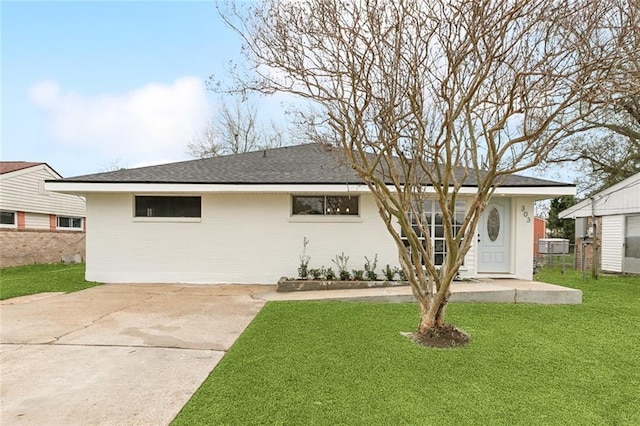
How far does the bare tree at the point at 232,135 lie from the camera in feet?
76.9

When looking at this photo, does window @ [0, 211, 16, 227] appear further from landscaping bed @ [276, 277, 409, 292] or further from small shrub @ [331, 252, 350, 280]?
small shrub @ [331, 252, 350, 280]

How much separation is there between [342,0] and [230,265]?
678 centimetres

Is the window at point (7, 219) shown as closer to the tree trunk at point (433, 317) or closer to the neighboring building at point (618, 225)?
the tree trunk at point (433, 317)

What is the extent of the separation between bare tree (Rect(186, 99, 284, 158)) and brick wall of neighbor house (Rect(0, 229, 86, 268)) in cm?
950

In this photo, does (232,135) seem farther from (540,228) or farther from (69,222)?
(540,228)

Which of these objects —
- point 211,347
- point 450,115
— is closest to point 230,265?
point 211,347

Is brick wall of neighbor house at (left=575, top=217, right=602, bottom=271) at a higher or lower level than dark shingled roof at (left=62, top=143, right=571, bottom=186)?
lower

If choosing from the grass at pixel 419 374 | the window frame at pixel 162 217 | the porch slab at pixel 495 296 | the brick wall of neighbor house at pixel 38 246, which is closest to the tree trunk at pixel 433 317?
the grass at pixel 419 374

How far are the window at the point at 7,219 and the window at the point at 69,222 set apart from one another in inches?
95.1

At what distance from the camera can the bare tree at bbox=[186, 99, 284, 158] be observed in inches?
923

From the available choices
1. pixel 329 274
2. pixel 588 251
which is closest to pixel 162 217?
pixel 329 274

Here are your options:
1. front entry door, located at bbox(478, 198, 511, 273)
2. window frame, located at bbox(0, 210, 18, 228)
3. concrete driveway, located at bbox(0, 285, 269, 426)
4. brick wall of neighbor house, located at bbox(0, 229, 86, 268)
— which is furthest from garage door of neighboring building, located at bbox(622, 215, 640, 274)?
window frame, located at bbox(0, 210, 18, 228)

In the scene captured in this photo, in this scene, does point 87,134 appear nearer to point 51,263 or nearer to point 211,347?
point 51,263

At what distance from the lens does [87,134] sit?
1612 centimetres
